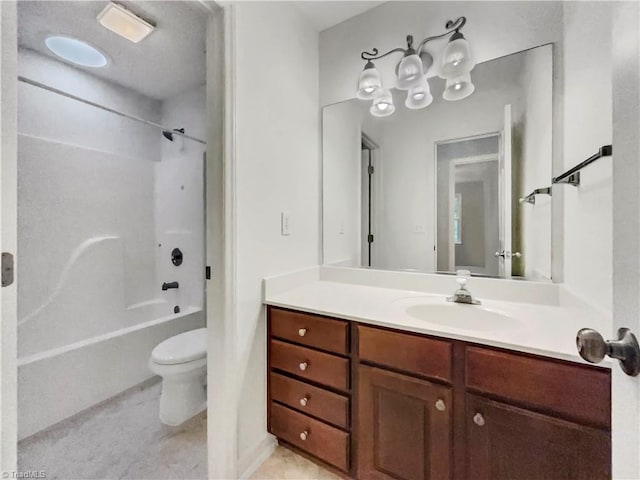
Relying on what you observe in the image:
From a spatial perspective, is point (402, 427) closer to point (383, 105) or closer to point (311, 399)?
point (311, 399)

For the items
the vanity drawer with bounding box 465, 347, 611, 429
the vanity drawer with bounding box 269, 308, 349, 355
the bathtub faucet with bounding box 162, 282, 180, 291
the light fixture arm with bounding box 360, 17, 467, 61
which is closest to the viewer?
the vanity drawer with bounding box 465, 347, 611, 429

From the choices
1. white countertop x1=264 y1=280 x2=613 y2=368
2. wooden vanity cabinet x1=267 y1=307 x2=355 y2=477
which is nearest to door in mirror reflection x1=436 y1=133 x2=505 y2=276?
white countertop x1=264 y1=280 x2=613 y2=368

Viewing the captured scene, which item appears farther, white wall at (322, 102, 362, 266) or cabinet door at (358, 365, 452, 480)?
white wall at (322, 102, 362, 266)

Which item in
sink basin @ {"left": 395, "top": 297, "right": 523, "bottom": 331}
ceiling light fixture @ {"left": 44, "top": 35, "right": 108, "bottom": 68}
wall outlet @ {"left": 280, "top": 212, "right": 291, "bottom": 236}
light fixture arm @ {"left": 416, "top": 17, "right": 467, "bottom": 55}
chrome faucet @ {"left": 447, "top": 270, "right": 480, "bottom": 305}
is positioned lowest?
sink basin @ {"left": 395, "top": 297, "right": 523, "bottom": 331}

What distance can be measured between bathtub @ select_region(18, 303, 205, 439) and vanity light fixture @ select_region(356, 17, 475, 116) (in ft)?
7.25

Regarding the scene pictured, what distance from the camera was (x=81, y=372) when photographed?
165 cm

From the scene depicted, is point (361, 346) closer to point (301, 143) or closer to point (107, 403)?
point (301, 143)

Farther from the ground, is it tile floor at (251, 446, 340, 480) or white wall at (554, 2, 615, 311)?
white wall at (554, 2, 615, 311)

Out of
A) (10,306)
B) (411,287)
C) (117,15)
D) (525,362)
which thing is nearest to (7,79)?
(10,306)

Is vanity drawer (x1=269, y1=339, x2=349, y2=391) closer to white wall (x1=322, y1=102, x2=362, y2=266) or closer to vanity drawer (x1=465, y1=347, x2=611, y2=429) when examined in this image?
vanity drawer (x1=465, y1=347, x2=611, y2=429)

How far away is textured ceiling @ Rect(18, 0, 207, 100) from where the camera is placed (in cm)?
144

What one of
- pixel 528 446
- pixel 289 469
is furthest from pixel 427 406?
pixel 289 469

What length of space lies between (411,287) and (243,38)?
1506mm

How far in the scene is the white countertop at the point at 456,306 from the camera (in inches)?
31.8
